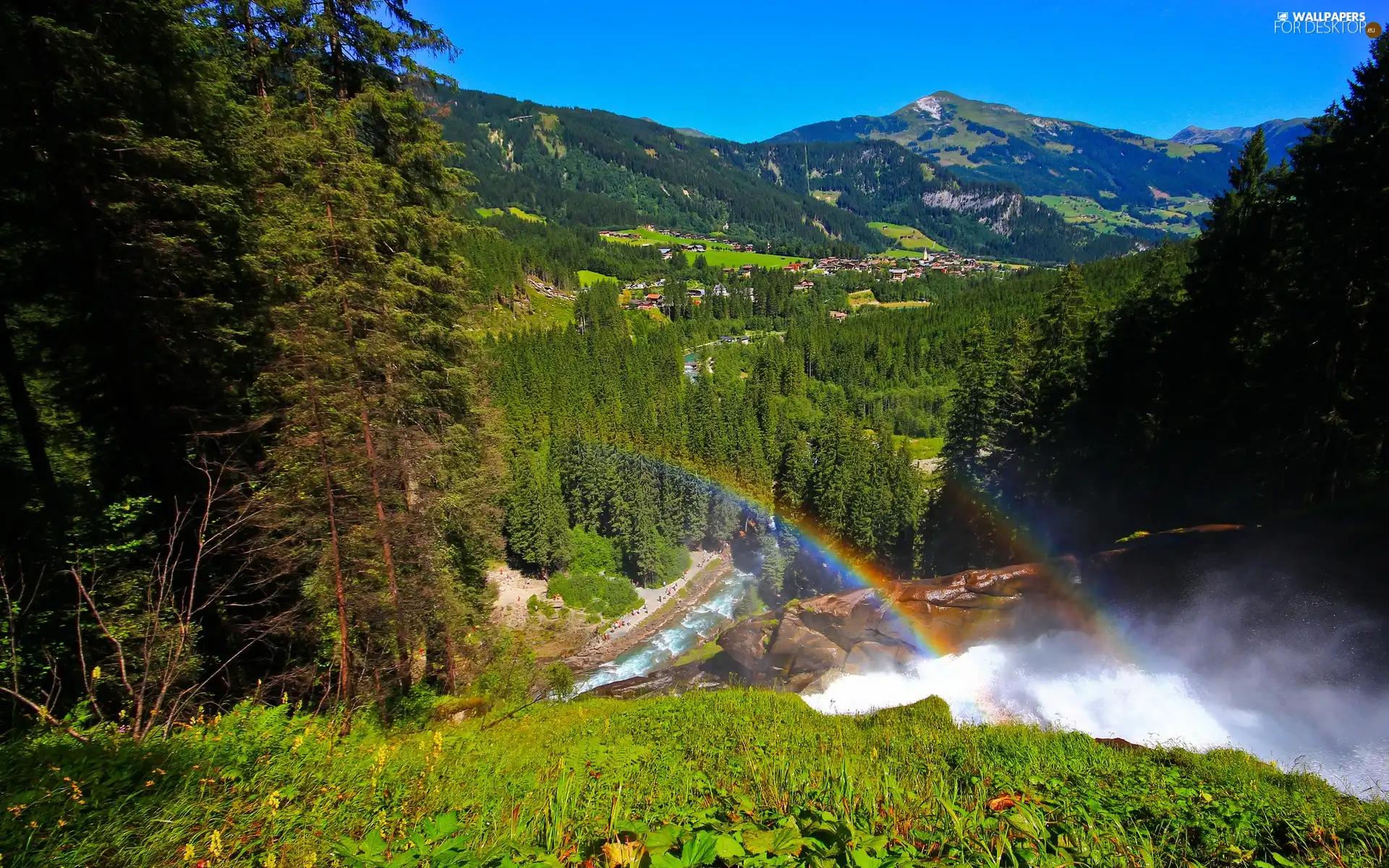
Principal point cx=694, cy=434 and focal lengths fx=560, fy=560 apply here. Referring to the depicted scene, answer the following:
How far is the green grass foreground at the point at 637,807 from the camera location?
2.92m

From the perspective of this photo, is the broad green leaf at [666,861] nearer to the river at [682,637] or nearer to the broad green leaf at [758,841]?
the broad green leaf at [758,841]

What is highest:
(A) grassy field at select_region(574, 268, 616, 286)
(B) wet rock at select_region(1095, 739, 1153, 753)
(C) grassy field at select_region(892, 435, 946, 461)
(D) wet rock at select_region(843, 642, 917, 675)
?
(A) grassy field at select_region(574, 268, 616, 286)

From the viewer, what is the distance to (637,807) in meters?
4.71

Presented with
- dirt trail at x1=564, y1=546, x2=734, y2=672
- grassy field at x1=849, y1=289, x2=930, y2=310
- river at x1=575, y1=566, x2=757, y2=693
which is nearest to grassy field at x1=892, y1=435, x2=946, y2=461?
dirt trail at x1=564, y1=546, x2=734, y2=672

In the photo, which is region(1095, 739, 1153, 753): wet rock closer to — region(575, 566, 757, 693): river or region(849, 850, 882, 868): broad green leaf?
A: region(849, 850, 882, 868): broad green leaf

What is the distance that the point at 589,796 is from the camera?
4.84 meters

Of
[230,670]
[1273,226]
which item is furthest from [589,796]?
[1273,226]

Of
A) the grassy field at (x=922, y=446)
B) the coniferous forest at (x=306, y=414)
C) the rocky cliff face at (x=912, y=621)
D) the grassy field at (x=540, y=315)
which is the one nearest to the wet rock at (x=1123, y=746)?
the coniferous forest at (x=306, y=414)

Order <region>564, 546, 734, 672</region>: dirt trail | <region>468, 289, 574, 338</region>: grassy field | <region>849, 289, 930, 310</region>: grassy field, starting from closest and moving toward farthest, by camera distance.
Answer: <region>564, 546, 734, 672</region>: dirt trail
<region>468, 289, 574, 338</region>: grassy field
<region>849, 289, 930, 310</region>: grassy field

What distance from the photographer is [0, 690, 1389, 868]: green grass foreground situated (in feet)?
9.58

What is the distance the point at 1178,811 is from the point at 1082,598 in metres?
16.9

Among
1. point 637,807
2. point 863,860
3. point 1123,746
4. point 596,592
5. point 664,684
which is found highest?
point 863,860

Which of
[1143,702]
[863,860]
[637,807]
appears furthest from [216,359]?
[1143,702]

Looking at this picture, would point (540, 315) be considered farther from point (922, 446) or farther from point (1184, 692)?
point (1184, 692)
